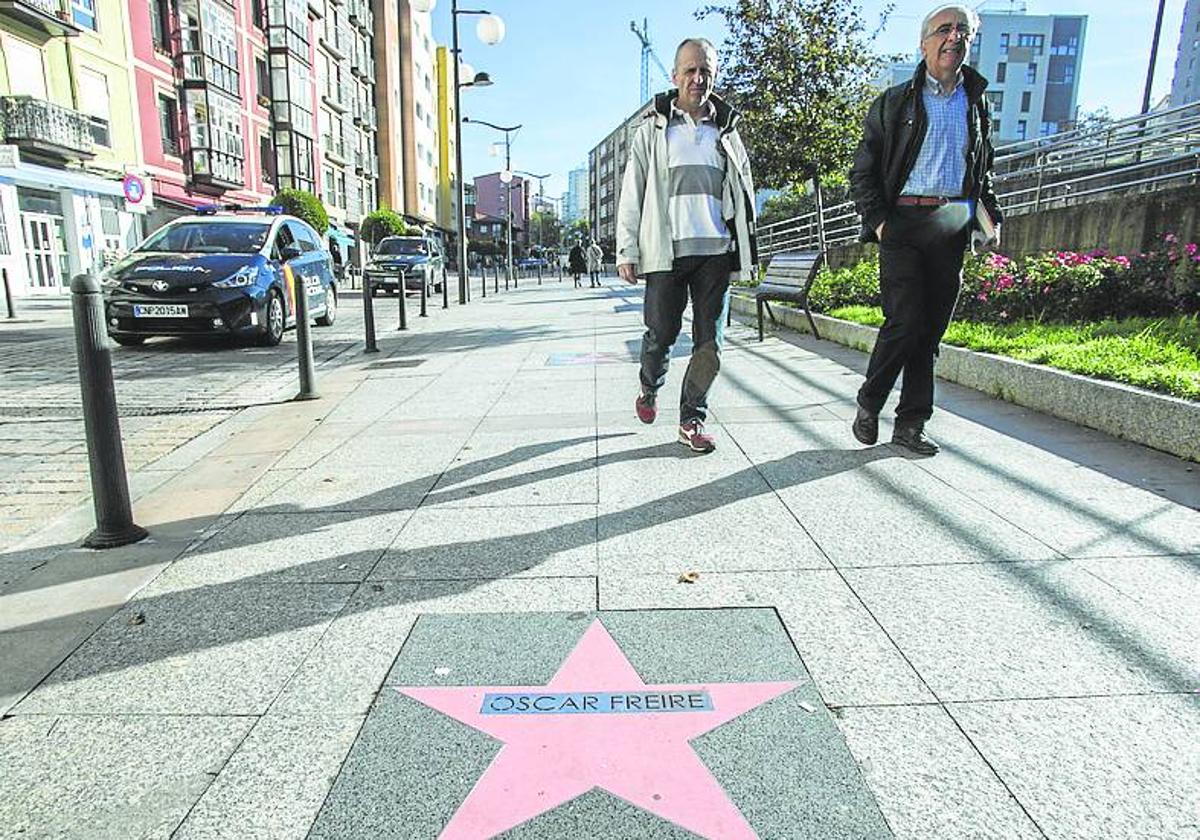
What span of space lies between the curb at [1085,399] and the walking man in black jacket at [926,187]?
1.09 metres

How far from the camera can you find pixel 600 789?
172 cm

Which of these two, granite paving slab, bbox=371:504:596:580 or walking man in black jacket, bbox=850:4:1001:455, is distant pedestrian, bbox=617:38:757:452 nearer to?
walking man in black jacket, bbox=850:4:1001:455

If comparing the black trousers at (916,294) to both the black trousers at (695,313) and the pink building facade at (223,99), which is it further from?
the pink building facade at (223,99)

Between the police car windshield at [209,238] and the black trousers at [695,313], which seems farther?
the police car windshield at [209,238]

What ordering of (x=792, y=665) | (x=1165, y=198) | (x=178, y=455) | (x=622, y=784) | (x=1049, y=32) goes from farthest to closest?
(x=1049, y=32) → (x=1165, y=198) → (x=178, y=455) → (x=792, y=665) → (x=622, y=784)

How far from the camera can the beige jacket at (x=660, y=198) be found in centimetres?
430

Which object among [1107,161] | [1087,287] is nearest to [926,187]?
[1087,287]

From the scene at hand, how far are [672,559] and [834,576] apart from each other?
1.86 ft

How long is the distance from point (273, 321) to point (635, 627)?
903 cm

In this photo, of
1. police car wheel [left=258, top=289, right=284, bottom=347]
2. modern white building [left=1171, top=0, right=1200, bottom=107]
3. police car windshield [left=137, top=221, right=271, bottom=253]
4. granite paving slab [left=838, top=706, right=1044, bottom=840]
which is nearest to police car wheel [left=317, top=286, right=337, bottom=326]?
police car windshield [left=137, top=221, right=271, bottom=253]

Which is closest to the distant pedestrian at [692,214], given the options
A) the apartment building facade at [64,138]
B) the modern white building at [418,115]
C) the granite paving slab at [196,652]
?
the granite paving slab at [196,652]

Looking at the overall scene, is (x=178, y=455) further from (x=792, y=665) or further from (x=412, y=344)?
(x=412, y=344)

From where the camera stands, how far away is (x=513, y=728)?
1933mm

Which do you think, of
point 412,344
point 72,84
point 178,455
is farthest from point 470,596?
point 72,84
